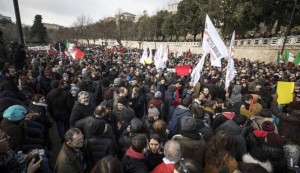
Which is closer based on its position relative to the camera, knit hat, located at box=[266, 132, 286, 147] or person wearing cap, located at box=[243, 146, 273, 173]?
person wearing cap, located at box=[243, 146, 273, 173]

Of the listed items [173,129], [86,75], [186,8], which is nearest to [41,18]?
[186,8]

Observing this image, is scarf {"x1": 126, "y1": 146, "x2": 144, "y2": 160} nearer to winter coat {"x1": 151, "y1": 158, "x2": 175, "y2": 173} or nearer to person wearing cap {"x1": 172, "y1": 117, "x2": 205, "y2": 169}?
winter coat {"x1": 151, "y1": 158, "x2": 175, "y2": 173}

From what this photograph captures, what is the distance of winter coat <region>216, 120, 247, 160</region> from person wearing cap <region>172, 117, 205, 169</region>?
1.83 feet

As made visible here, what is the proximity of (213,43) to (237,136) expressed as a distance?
9.59 feet

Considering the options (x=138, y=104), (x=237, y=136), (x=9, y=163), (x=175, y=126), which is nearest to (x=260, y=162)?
(x=237, y=136)

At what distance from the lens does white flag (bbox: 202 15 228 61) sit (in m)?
5.68

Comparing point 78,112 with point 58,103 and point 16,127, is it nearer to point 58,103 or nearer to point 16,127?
point 58,103

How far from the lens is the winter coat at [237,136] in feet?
11.2

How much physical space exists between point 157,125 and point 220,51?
3.13m

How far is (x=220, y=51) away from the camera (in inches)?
226

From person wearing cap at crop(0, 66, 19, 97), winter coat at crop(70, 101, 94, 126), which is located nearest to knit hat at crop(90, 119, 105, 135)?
winter coat at crop(70, 101, 94, 126)

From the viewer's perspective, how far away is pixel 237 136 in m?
3.49

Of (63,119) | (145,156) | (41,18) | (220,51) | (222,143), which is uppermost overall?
(41,18)

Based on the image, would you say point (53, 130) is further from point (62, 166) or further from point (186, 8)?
point (186, 8)
